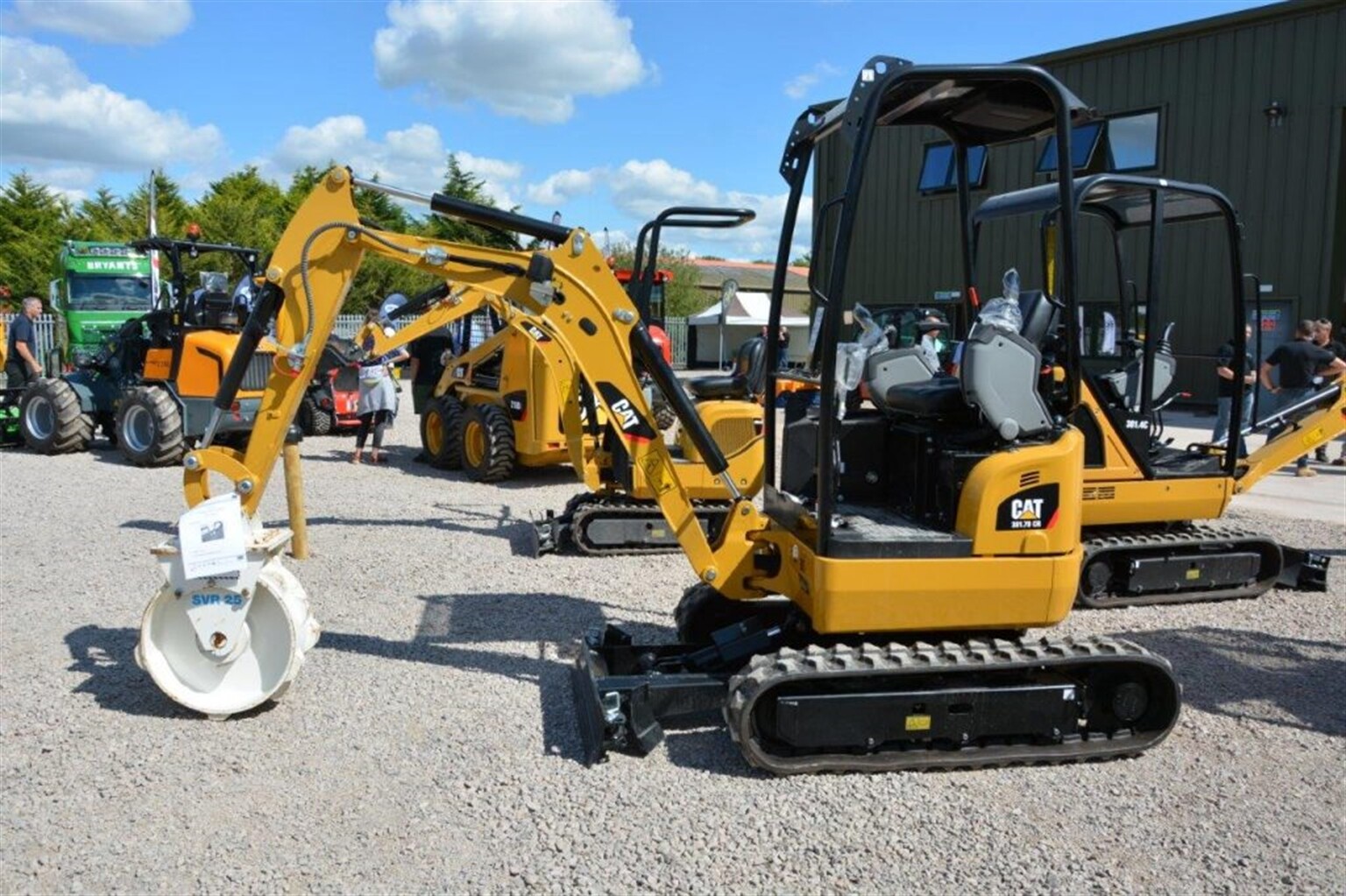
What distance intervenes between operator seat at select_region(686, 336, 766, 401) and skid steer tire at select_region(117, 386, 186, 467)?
651 centimetres

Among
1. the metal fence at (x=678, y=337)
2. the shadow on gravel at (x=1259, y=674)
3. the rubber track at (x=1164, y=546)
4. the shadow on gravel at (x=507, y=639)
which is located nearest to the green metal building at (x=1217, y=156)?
the rubber track at (x=1164, y=546)

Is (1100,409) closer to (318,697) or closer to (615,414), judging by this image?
(615,414)

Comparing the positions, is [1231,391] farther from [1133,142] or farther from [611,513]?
[1133,142]

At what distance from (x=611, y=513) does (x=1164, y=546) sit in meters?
4.17

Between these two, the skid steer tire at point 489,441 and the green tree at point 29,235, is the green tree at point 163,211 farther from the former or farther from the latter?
the skid steer tire at point 489,441

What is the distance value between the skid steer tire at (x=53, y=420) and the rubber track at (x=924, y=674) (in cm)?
1244

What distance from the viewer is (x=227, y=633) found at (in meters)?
5.00

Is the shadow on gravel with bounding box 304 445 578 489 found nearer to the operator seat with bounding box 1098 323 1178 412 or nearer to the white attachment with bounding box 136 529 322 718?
the operator seat with bounding box 1098 323 1178 412

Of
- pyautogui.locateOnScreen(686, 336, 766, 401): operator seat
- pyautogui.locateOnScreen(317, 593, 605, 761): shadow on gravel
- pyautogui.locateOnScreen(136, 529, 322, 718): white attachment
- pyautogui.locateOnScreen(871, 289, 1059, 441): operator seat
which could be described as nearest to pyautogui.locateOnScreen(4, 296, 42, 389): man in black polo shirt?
pyautogui.locateOnScreen(686, 336, 766, 401): operator seat

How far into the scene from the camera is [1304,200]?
59.2ft

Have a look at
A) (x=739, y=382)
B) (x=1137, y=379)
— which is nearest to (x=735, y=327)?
(x=739, y=382)

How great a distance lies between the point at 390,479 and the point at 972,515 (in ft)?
29.4

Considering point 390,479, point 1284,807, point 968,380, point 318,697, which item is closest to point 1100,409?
point 968,380

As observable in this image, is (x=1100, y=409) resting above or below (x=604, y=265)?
below
